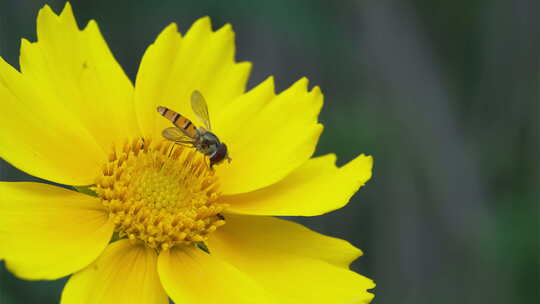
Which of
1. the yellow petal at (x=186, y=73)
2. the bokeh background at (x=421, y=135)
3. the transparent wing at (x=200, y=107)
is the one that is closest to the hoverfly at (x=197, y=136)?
the transparent wing at (x=200, y=107)

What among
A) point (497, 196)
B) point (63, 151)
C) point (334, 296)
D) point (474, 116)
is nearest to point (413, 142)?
→ point (474, 116)

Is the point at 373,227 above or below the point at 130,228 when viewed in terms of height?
above

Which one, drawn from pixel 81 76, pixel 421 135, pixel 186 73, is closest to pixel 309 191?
pixel 186 73

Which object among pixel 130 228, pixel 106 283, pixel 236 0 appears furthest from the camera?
pixel 236 0

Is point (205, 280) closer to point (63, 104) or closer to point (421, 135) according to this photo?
point (63, 104)

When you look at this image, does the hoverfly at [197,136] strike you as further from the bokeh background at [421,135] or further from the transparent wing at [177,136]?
the bokeh background at [421,135]

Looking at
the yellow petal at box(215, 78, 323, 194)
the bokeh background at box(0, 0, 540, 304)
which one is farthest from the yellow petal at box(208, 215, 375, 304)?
the bokeh background at box(0, 0, 540, 304)

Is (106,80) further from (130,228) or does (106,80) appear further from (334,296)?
(334,296)
